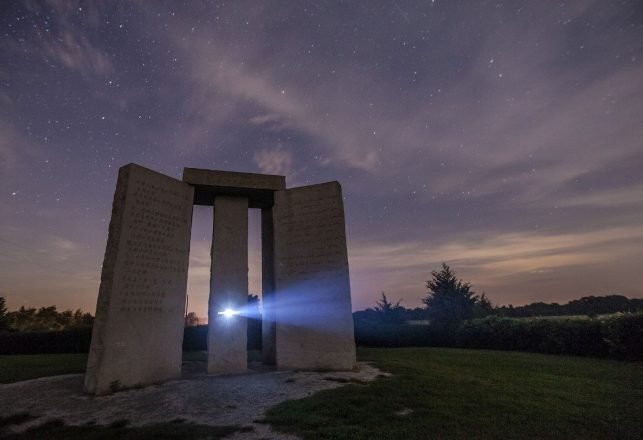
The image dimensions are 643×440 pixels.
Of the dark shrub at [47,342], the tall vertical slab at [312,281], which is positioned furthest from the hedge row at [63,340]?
the tall vertical slab at [312,281]

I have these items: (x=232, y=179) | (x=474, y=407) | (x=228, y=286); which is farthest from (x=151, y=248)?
(x=474, y=407)

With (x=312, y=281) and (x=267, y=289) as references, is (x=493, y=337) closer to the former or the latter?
(x=312, y=281)

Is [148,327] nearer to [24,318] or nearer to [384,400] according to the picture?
[384,400]

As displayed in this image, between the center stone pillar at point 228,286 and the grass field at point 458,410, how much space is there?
480 cm

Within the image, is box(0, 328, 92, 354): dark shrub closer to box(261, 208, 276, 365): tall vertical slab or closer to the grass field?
box(261, 208, 276, 365): tall vertical slab

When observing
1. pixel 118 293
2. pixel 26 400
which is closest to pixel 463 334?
pixel 118 293

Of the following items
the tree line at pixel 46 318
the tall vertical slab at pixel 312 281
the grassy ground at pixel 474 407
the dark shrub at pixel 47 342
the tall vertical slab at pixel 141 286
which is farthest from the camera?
the tree line at pixel 46 318

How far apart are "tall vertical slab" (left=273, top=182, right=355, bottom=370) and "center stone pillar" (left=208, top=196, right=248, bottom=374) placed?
1221 millimetres

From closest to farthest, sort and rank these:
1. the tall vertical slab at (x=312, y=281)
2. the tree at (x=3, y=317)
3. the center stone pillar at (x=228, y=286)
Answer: the tall vertical slab at (x=312, y=281) → the center stone pillar at (x=228, y=286) → the tree at (x=3, y=317)

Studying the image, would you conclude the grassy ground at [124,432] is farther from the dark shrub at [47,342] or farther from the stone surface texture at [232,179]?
the dark shrub at [47,342]

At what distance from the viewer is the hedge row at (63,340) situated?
21.0m

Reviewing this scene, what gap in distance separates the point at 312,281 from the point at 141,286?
5369mm

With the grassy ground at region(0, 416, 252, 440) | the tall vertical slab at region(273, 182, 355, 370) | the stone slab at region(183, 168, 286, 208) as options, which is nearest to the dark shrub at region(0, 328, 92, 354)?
the stone slab at region(183, 168, 286, 208)

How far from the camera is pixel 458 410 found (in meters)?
6.44
